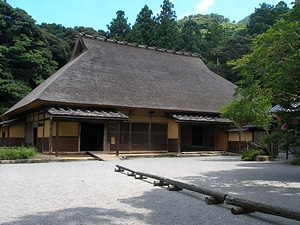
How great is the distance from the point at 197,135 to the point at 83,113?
8546 mm

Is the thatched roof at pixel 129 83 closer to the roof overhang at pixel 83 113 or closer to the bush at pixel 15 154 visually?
the roof overhang at pixel 83 113

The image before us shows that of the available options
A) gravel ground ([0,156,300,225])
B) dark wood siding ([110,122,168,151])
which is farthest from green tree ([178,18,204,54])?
gravel ground ([0,156,300,225])

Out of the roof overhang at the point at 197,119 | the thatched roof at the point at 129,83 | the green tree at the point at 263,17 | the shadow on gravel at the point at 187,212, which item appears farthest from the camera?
the green tree at the point at 263,17

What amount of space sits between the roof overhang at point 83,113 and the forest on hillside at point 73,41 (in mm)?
11566

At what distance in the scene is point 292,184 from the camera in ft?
25.0

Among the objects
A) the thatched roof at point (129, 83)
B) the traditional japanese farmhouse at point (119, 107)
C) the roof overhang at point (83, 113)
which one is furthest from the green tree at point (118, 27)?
the roof overhang at point (83, 113)

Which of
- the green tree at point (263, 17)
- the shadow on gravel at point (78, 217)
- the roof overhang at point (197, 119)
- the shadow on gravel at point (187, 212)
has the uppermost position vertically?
the green tree at point (263, 17)

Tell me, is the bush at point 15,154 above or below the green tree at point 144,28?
below

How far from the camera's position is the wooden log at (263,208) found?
151 inches

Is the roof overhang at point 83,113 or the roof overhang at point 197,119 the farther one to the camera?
the roof overhang at point 197,119

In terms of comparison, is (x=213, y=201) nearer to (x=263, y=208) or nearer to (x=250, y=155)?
(x=263, y=208)

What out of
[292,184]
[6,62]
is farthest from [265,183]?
[6,62]

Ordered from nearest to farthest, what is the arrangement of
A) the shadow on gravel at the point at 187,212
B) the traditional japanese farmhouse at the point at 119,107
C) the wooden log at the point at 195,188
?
the shadow on gravel at the point at 187,212, the wooden log at the point at 195,188, the traditional japanese farmhouse at the point at 119,107

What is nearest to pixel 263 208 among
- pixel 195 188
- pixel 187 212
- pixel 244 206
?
pixel 244 206
